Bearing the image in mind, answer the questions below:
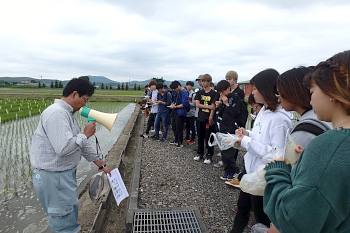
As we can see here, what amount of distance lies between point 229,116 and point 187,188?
157cm

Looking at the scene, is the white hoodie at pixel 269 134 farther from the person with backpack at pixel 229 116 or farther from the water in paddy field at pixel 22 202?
the water in paddy field at pixel 22 202

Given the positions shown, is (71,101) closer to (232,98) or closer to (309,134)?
(309,134)

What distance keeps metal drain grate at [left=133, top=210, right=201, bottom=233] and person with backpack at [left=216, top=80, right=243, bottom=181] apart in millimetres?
1443

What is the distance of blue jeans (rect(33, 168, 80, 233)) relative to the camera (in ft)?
6.91

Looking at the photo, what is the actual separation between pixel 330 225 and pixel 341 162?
28cm

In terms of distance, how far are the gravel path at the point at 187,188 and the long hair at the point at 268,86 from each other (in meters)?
1.83

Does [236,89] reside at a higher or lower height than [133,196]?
higher

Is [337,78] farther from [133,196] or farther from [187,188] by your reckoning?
[187,188]

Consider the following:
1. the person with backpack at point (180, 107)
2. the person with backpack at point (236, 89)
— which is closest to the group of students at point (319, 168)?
the person with backpack at point (236, 89)

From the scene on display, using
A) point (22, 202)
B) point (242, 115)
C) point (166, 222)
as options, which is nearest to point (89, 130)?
point (166, 222)

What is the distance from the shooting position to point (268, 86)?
82.5 inches

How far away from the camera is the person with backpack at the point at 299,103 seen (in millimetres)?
1410

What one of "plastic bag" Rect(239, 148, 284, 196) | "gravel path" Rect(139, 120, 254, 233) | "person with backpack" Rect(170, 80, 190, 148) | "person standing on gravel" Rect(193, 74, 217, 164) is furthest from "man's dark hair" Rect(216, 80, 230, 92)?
"plastic bag" Rect(239, 148, 284, 196)

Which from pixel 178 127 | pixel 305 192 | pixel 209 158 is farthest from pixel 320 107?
pixel 178 127
